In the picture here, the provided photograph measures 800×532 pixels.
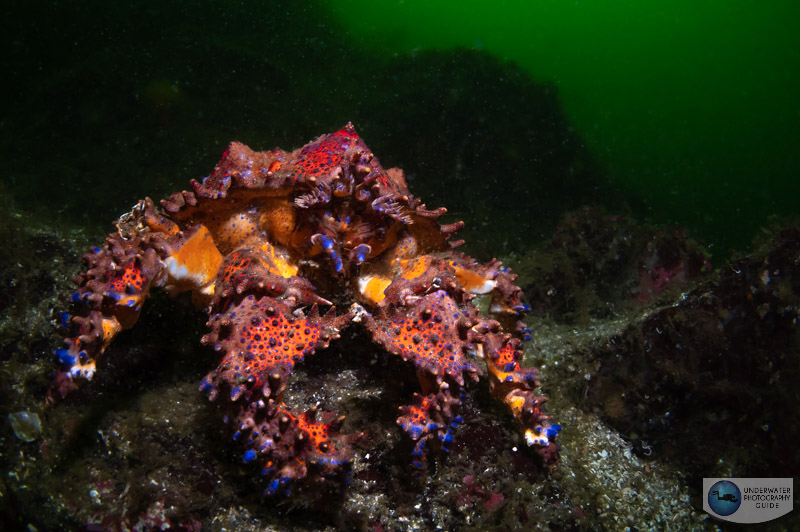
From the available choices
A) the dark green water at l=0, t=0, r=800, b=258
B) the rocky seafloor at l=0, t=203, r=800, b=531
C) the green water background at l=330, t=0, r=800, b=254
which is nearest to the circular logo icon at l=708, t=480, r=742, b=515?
the rocky seafloor at l=0, t=203, r=800, b=531

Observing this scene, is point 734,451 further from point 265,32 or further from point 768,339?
point 265,32

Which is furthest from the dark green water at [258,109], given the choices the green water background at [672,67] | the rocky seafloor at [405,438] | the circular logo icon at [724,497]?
the green water background at [672,67]

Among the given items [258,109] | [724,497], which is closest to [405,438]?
[724,497]

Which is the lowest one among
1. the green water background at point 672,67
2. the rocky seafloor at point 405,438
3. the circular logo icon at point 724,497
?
the green water background at point 672,67

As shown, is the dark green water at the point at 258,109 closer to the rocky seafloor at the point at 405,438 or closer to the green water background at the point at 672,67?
the rocky seafloor at the point at 405,438

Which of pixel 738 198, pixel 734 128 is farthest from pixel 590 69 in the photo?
pixel 738 198

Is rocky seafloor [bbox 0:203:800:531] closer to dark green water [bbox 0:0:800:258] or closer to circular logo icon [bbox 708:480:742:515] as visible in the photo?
circular logo icon [bbox 708:480:742:515]
